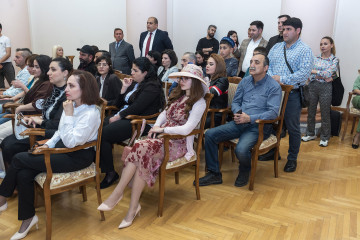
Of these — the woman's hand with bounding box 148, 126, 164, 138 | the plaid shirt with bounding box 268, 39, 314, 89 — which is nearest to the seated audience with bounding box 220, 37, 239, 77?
the plaid shirt with bounding box 268, 39, 314, 89

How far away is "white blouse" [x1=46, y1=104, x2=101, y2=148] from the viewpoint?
8.02 feet

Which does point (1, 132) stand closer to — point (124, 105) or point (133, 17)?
point (124, 105)

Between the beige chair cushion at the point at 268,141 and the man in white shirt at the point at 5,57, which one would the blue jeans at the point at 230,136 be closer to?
the beige chair cushion at the point at 268,141

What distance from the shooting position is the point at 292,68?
3646 mm

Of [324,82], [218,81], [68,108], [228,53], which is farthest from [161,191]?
[324,82]

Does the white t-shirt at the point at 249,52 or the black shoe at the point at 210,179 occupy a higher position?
the white t-shirt at the point at 249,52

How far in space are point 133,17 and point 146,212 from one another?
4720mm

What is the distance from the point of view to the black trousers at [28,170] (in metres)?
2.44

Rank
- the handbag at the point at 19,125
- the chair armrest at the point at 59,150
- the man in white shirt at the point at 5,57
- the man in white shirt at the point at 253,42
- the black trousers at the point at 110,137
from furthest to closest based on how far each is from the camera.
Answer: the man in white shirt at the point at 5,57, the man in white shirt at the point at 253,42, the black trousers at the point at 110,137, the handbag at the point at 19,125, the chair armrest at the point at 59,150

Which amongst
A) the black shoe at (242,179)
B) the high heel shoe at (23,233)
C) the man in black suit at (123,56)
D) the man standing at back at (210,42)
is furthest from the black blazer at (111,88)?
the man standing at back at (210,42)

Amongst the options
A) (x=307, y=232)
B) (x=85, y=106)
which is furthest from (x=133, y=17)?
(x=307, y=232)

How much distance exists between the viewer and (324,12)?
512cm

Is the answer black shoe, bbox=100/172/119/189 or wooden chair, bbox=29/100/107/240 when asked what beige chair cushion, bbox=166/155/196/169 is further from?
black shoe, bbox=100/172/119/189

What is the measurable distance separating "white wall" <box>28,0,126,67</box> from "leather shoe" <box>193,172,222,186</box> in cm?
558
